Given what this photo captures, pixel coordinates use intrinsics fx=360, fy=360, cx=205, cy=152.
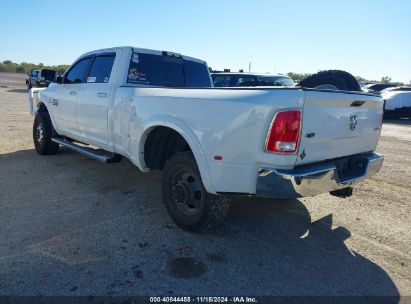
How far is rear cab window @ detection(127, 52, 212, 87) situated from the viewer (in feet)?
15.8

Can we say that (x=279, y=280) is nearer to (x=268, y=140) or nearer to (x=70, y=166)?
(x=268, y=140)

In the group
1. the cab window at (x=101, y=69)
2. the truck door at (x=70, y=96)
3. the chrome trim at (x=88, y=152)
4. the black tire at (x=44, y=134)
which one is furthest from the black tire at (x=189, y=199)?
the black tire at (x=44, y=134)

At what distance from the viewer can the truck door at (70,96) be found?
5.62m

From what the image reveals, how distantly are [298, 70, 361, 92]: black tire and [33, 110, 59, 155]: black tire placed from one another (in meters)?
4.59

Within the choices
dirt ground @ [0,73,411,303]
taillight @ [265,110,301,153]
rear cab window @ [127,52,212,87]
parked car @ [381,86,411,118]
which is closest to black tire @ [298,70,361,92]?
dirt ground @ [0,73,411,303]

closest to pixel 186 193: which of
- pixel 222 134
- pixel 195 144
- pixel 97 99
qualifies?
pixel 195 144

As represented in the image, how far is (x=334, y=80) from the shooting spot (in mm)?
5238

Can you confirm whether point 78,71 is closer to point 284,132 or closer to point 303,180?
point 284,132

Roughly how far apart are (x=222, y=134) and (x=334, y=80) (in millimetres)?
2914

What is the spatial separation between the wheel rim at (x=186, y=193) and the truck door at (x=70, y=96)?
2.60m

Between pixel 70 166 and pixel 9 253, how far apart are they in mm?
3060

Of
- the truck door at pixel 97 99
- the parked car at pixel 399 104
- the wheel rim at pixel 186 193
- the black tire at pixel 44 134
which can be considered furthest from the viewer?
the parked car at pixel 399 104

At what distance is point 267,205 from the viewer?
15.0 feet

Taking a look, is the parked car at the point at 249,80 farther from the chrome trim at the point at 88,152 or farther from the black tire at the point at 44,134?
the chrome trim at the point at 88,152
